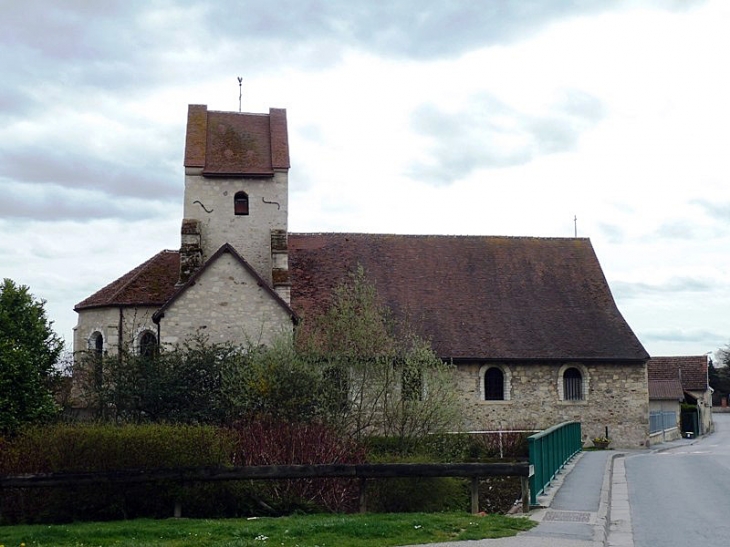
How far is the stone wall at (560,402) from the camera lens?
31453 mm

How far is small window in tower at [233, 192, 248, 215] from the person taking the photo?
31.7 meters

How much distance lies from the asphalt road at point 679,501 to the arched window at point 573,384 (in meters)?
7.63

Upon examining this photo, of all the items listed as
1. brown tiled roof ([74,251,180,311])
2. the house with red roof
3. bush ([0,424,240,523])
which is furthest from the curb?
the house with red roof

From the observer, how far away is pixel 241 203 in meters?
31.8

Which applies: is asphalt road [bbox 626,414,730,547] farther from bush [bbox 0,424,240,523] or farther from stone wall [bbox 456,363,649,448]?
stone wall [bbox 456,363,649,448]

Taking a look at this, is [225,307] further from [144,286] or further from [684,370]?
[684,370]

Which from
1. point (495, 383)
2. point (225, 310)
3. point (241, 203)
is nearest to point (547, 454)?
point (225, 310)

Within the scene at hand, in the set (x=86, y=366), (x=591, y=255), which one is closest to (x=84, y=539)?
(x=86, y=366)

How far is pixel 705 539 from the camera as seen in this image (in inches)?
447

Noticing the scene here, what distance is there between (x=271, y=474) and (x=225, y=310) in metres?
14.1

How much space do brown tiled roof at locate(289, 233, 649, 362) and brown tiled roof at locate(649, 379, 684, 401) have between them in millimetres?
22702

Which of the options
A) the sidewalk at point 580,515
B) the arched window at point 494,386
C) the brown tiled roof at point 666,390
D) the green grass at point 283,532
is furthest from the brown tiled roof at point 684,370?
the green grass at point 283,532

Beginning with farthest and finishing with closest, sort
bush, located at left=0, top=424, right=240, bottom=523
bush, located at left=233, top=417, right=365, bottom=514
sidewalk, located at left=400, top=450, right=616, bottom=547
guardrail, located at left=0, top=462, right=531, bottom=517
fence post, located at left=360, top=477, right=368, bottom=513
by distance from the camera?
bush, located at left=233, top=417, right=365, bottom=514 < bush, located at left=0, top=424, right=240, bottom=523 < fence post, located at left=360, top=477, right=368, bottom=513 < guardrail, located at left=0, top=462, right=531, bottom=517 < sidewalk, located at left=400, top=450, right=616, bottom=547

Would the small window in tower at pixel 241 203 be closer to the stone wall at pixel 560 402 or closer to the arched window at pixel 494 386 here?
the stone wall at pixel 560 402
